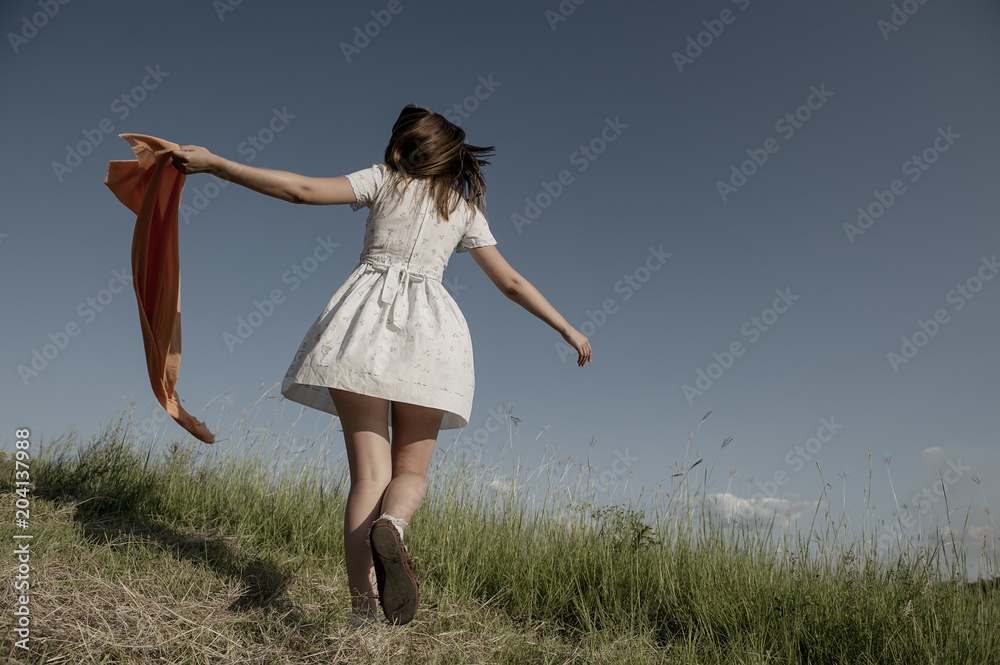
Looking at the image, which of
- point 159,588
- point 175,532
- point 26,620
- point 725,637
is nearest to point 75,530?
point 175,532

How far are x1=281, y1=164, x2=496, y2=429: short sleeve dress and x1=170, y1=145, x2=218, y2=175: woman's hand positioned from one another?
0.54m

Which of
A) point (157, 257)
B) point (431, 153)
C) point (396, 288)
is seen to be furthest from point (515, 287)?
point (157, 257)

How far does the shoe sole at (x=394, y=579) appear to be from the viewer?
2.07 metres

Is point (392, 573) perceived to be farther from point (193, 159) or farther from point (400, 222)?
point (193, 159)

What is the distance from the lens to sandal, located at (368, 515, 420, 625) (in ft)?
6.81

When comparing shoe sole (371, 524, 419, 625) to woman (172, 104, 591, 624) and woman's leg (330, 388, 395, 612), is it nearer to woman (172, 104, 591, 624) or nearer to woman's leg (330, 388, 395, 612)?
woman (172, 104, 591, 624)

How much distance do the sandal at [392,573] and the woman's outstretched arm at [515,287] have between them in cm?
127

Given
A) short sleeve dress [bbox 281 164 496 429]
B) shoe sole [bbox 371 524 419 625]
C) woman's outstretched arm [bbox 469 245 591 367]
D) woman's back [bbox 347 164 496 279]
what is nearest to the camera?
shoe sole [bbox 371 524 419 625]

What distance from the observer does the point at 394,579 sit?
6.91 feet

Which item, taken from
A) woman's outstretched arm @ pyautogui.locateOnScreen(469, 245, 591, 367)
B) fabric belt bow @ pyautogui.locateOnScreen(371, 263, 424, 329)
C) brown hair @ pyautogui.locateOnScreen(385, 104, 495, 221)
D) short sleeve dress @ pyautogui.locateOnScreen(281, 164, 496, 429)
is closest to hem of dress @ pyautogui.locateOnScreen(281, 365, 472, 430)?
short sleeve dress @ pyautogui.locateOnScreen(281, 164, 496, 429)

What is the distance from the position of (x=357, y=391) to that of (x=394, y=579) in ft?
2.37

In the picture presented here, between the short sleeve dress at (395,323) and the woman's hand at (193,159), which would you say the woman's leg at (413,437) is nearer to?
the short sleeve dress at (395,323)

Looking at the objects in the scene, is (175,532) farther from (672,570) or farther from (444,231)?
(672,570)

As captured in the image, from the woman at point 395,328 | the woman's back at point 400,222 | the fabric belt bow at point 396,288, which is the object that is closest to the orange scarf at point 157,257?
the woman at point 395,328
